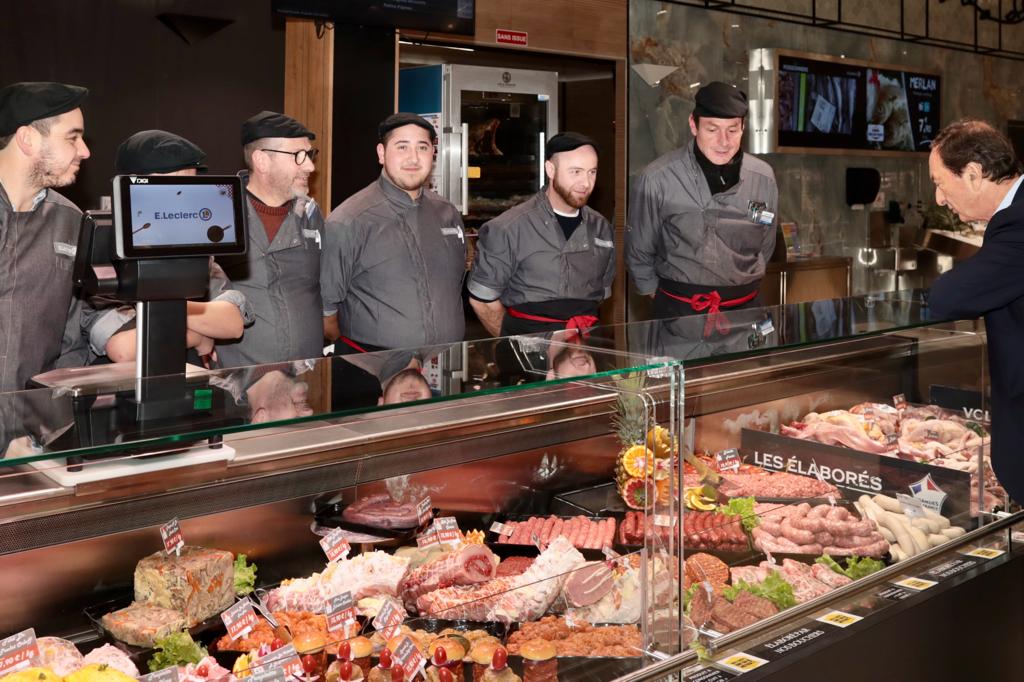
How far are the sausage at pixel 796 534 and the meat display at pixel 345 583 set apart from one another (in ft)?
3.05

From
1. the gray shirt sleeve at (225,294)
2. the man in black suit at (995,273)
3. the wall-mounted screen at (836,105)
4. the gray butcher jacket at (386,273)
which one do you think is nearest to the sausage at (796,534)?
the man in black suit at (995,273)

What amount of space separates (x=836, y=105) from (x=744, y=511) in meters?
6.24

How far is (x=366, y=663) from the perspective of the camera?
1850mm

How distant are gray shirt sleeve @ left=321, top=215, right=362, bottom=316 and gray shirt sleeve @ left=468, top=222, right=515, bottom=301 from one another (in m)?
0.55

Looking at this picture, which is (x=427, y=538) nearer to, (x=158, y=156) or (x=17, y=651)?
(x=17, y=651)

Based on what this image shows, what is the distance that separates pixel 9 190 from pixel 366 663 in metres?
1.62

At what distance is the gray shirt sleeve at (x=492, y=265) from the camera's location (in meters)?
4.04

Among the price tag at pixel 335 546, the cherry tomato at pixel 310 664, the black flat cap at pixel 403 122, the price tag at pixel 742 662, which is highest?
the black flat cap at pixel 403 122

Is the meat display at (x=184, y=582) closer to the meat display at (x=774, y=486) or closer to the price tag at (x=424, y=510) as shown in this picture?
the price tag at (x=424, y=510)

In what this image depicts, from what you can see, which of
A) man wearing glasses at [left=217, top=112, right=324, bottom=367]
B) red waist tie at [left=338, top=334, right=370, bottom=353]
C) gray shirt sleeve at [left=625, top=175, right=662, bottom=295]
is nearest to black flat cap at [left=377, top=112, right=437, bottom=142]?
man wearing glasses at [left=217, top=112, right=324, bottom=367]

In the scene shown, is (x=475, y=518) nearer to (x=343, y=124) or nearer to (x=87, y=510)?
(x=87, y=510)

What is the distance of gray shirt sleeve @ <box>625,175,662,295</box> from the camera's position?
4.28 meters

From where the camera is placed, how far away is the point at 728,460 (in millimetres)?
2688

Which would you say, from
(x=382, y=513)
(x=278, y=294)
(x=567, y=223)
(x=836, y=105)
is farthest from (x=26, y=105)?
(x=836, y=105)
